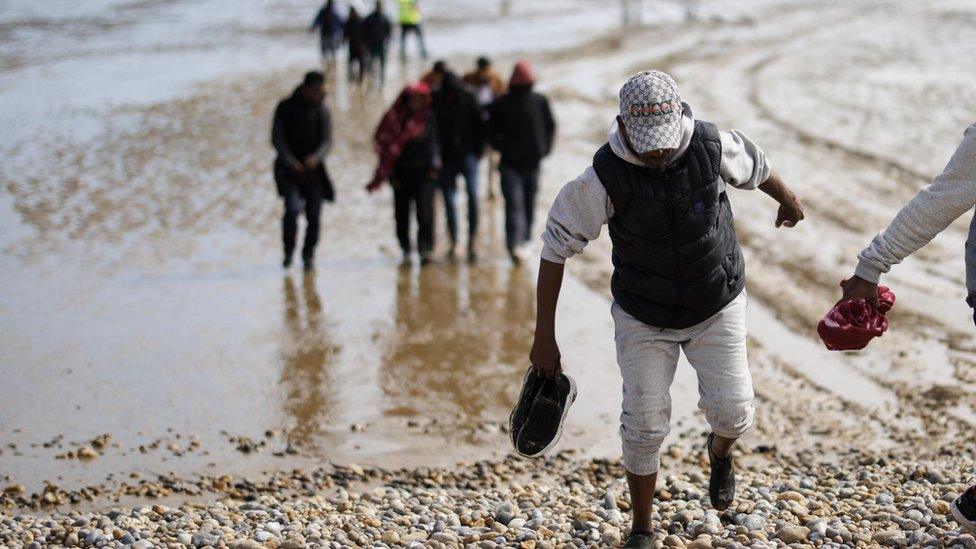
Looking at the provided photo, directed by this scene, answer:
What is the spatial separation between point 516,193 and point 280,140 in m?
2.17

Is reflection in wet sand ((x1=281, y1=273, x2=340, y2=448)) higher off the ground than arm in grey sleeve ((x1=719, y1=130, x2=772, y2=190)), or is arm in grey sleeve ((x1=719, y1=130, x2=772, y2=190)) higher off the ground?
arm in grey sleeve ((x1=719, y1=130, x2=772, y2=190))

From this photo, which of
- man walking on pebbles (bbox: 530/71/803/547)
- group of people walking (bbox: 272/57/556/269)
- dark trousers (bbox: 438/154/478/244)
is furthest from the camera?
dark trousers (bbox: 438/154/478/244)

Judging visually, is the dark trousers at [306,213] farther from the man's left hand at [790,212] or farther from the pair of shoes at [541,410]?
the man's left hand at [790,212]

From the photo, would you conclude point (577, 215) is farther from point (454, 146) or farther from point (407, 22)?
point (407, 22)

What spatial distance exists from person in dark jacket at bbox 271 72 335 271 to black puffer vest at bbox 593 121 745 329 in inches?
235

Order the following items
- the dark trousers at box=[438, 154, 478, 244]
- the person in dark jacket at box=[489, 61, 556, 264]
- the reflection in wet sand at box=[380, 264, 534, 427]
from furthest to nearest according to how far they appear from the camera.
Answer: the dark trousers at box=[438, 154, 478, 244] < the person in dark jacket at box=[489, 61, 556, 264] < the reflection in wet sand at box=[380, 264, 534, 427]

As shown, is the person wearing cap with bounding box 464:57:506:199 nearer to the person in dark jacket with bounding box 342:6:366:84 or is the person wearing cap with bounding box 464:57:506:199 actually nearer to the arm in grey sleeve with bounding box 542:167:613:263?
the arm in grey sleeve with bounding box 542:167:613:263

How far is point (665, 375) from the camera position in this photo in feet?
15.9

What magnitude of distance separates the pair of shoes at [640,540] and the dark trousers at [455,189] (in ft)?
21.7

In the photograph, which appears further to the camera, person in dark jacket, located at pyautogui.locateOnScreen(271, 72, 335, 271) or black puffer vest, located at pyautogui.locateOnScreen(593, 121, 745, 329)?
person in dark jacket, located at pyautogui.locateOnScreen(271, 72, 335, 271)

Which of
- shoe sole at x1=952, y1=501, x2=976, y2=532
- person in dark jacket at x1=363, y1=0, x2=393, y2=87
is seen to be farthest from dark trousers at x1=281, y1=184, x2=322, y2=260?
person in dark jacket at x1=363, y1=0, x2=393, y2=87

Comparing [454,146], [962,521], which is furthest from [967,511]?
[454,146]

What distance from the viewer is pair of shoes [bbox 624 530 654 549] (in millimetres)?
4918

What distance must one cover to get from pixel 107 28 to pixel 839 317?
29.2 m
